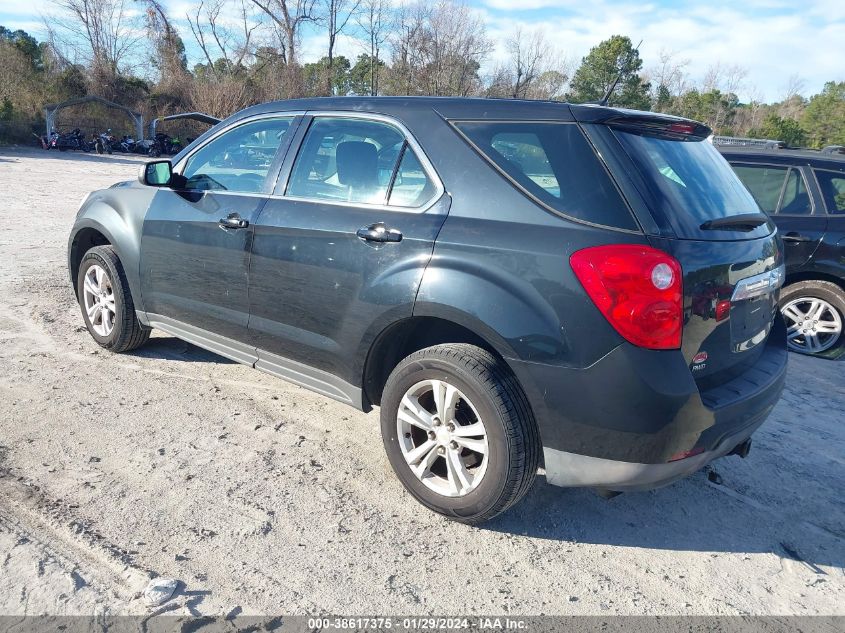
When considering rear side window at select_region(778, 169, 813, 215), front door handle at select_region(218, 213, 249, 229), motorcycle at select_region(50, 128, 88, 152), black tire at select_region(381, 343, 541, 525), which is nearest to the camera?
black tire at select_region(381, 343, 541, 525)

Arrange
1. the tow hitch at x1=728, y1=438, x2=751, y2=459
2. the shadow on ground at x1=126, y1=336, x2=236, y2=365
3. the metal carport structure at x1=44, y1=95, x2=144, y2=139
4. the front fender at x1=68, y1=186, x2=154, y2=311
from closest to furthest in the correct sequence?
the tow hitch at x1=728, y1=438, x2=751, y2=459, the front fender at x1=68, y1=186, x2=154, y2=311, the shadow on ground at x1=126, y1=336, x2=236, y2=365, the metal carport structure at x1=44, y1=95, x2=144, y2=139

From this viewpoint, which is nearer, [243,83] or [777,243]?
[777,243]

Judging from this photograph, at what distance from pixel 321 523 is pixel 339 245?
1309 mm

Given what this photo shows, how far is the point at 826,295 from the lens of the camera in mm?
5801

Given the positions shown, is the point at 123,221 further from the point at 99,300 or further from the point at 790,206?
the point at 790,206

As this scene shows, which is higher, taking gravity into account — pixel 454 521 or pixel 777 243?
pixel 777 243

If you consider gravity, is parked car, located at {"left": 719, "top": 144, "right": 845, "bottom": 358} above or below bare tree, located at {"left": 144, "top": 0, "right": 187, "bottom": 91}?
below

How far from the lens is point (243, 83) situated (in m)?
44.3

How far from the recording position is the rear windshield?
2578mm

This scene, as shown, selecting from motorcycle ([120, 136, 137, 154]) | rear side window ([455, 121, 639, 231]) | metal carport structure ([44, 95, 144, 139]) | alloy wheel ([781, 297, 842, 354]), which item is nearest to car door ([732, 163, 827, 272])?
alloy wheel ([781, 297, 842, 354])

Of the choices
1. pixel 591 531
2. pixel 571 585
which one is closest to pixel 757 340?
pixel 591 531

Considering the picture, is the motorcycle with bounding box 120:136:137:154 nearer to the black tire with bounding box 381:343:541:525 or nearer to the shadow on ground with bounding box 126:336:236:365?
the shadow on ground with bounding box 126:336:236:365

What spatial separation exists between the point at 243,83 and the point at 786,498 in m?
46.6

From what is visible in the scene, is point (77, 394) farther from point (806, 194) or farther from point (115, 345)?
point (806, 194)
